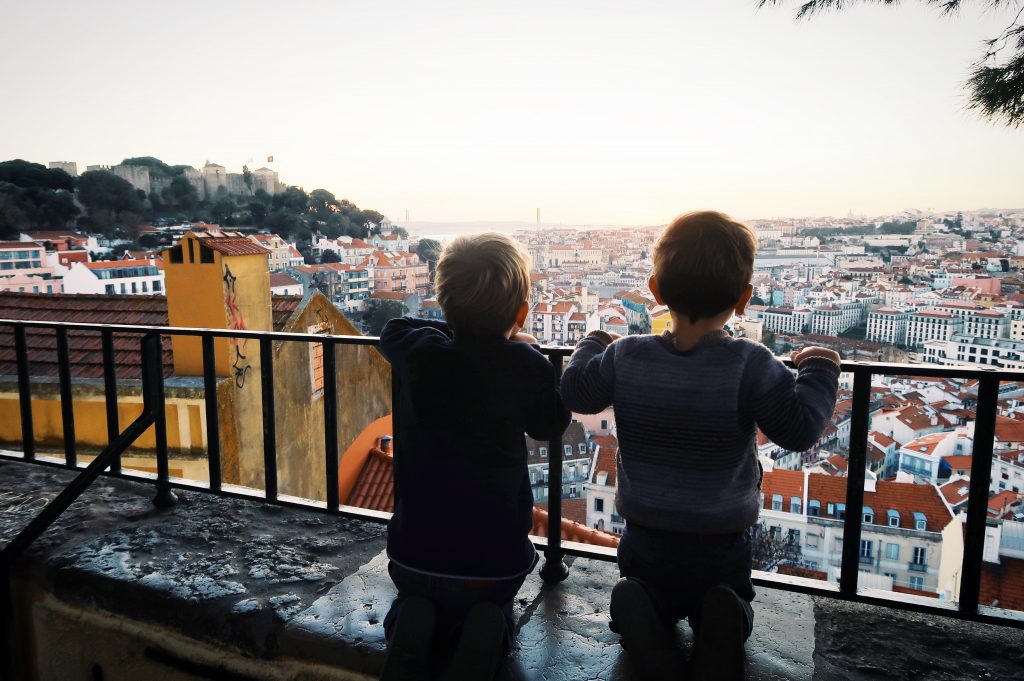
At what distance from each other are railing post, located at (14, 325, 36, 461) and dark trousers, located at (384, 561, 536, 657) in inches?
104

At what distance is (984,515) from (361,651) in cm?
173

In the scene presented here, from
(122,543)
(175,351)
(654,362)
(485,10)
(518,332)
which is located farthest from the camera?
(485,10)

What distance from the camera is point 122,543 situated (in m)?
2.37

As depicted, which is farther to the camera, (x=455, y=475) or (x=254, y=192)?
(x=254, y=192)

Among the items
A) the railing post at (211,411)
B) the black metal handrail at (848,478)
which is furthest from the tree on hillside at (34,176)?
the railing post at (211,411)

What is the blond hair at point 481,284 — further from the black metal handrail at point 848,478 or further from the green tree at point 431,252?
the black metal handrail at point 848,478

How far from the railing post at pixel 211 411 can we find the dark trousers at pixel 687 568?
6.38 ft

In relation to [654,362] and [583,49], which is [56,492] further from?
[583,49]

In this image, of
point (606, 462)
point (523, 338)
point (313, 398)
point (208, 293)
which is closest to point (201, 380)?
point (208, 293)

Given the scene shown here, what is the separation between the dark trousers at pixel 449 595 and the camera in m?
1.44

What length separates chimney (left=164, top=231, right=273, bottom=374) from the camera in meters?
7.17

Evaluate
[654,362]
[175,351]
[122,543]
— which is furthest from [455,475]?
[175,351]

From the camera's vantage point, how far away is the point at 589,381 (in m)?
1.53

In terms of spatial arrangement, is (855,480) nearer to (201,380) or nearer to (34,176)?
(201,380)
